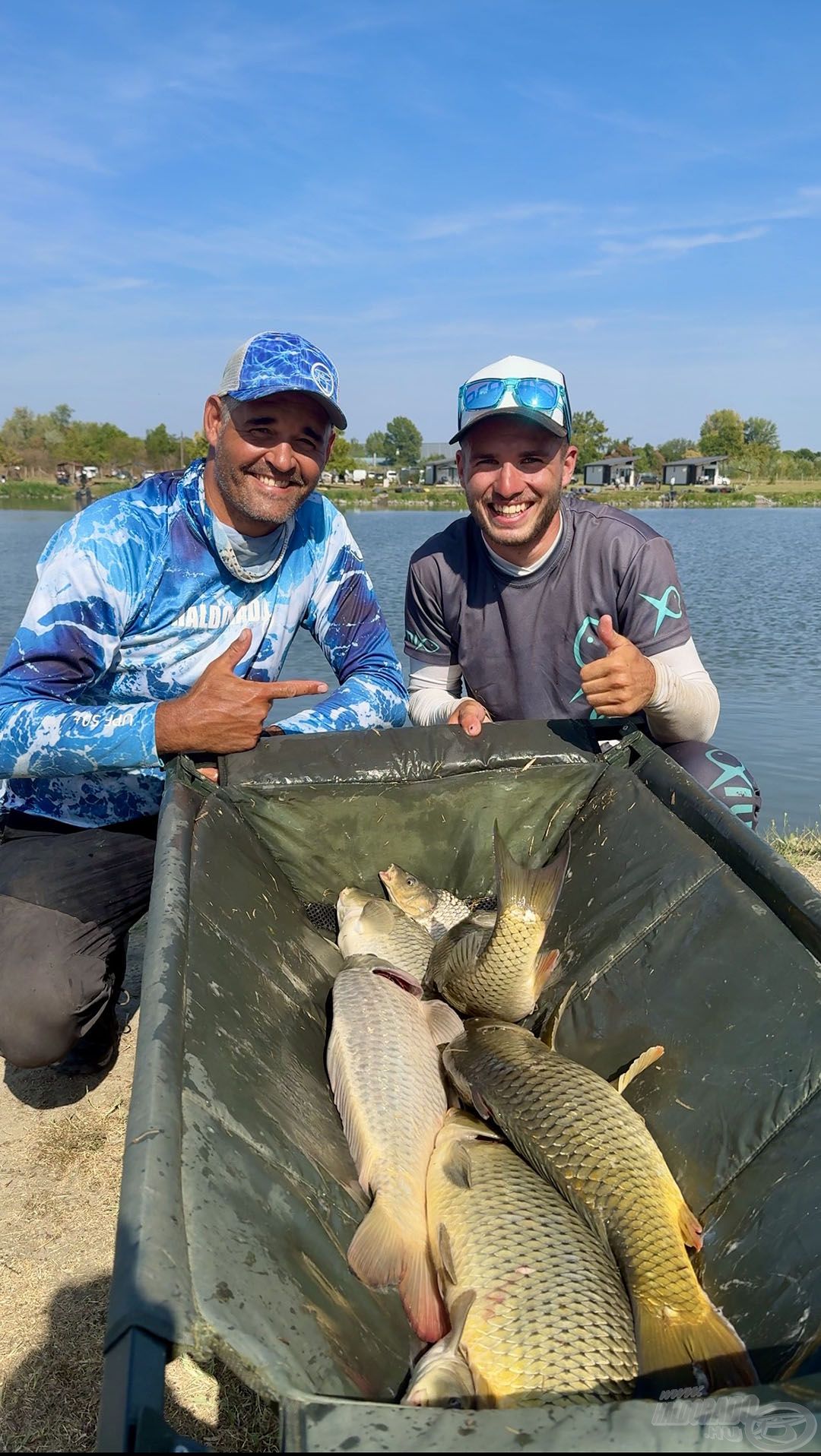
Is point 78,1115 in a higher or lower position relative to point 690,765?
lower

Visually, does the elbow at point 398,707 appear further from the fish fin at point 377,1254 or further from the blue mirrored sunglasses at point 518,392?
the fish fin at point 377,1254

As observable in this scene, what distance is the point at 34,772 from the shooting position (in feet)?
10.0

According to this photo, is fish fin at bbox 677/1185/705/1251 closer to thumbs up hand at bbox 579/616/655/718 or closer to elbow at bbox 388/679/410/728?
thumbs up hand at bbox 579/616/655/718

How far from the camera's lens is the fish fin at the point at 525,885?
8.63 ft

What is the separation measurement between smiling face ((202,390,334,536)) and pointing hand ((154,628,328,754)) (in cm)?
60

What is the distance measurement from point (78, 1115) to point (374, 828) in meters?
1.28

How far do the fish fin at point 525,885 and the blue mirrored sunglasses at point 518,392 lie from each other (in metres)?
1.63

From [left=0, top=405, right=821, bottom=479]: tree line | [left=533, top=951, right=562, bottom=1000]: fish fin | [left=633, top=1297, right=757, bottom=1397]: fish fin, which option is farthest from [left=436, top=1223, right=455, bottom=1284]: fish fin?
[left=0, top=405, right=821, bottom=479]: tree line

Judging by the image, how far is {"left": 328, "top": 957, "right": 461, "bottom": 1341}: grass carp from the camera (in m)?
1.86

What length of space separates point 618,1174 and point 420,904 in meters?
1.40

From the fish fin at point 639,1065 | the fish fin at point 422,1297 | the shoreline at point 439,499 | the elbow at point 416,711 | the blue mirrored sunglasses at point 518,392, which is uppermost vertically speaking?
the shoreline at point 439,499

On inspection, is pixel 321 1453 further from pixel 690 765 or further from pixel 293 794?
pixel 690 765

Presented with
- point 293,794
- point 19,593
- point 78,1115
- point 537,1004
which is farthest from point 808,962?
point 19,593

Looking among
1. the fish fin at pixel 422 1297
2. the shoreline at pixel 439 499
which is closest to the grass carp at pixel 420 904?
the fish fin at pixel 422 1297
